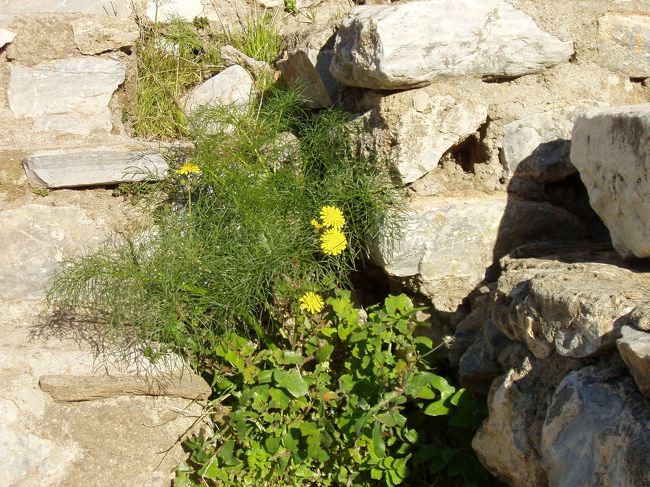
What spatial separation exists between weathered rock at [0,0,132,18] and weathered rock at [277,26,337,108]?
88 centimetres

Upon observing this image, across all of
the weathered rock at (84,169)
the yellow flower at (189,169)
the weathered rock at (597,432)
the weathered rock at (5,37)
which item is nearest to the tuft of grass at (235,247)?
the yellow flower at (189,169)

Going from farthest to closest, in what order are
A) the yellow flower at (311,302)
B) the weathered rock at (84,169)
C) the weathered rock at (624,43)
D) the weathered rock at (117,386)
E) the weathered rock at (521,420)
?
the weathered rock at (84,169), the weathered rock at (624,43), the yellow flower at (311,302), the weathered rock at (117,386), the weathered rock at (521,420)

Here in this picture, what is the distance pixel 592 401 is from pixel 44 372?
1783mm

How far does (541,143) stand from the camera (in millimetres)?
2939

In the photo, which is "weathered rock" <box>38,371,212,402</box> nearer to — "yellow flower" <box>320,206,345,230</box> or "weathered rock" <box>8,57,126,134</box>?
"yellow flower" <box>320,206,345,230</box>

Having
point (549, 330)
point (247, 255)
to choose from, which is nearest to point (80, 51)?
point (247, 255)

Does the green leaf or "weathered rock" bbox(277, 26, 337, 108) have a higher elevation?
"weathered rock" bbox(277, 26, 337, 108)

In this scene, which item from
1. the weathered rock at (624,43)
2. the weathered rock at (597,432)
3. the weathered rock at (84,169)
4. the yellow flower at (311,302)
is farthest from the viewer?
the weathered rock at (84,169)

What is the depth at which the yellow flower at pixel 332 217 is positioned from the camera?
2.93 meters

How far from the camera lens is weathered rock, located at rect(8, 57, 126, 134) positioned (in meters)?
3.64

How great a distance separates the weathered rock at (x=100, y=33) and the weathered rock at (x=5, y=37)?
0.86 ft

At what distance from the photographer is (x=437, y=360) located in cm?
296

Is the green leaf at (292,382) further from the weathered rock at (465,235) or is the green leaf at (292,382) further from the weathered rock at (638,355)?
the weathered rock at (638,355)

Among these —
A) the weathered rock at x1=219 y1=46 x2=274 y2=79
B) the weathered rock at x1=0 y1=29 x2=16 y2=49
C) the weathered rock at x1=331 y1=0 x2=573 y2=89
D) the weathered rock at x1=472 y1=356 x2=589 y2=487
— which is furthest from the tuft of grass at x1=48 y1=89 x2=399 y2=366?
the weathered rock at x1=0 y1=29 x2=16 y2=49
